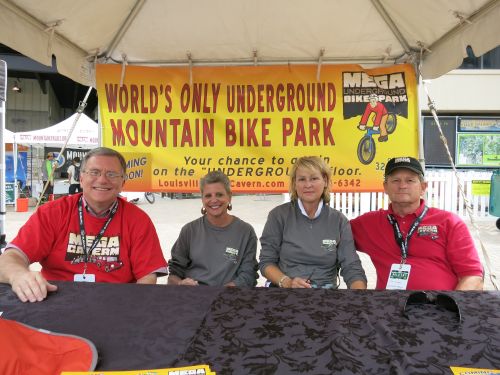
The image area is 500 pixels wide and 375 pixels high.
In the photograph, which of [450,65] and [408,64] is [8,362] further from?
[408,64]

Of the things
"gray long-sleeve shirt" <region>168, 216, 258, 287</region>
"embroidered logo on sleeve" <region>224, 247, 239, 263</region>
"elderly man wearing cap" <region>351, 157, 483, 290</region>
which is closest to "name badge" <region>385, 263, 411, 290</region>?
"elderly man wearing cap" <region>351, 157, 483, 290</region>

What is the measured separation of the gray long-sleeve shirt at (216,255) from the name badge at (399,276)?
843mm

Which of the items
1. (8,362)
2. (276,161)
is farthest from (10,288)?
(276,161)

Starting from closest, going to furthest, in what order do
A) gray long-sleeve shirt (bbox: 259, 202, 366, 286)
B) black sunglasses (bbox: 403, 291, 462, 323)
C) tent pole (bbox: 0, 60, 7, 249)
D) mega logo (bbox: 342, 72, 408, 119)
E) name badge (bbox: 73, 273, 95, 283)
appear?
1. black sunglasses (bbox: 403, 291, 462, 323)
2. name badge (bbox: 73, 273, 95, 283)
3. gray long-sleeve shirt (bbox: 259, 202, 366, 286)
4. mega logo (bbox: 342, 72, 408, 119)
5. tent pole (bbox: 0, 60, 7, 249)

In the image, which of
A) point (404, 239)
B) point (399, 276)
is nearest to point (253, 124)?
point (404, 239)

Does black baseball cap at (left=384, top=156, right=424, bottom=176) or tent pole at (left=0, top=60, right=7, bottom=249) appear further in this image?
tent pole at (left=0, top=60, right=7, bottom=249)

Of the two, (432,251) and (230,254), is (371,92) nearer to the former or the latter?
(432,251)

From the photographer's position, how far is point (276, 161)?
371 centimetres

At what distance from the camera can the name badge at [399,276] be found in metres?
2.29

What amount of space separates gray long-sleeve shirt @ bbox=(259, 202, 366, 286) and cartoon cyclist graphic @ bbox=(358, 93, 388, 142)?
1.47m

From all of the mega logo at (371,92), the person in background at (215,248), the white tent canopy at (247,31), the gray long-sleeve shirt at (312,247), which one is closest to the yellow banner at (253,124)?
the mega logo at (371,92)

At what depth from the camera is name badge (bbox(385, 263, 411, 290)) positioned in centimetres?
229

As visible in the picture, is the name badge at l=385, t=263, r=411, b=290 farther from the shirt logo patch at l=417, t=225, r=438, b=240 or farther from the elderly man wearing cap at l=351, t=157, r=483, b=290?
the shirt logo patch at l=417, t=225, r=438, b=240

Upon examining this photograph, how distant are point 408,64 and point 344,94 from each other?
601 millimetres
